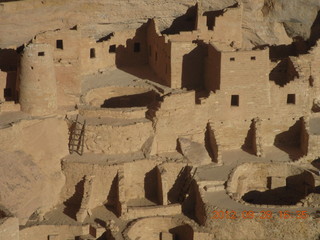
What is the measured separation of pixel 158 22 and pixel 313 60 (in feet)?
21.5

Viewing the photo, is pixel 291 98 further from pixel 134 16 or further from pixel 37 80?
pixel 37 80

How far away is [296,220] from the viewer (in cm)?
2920

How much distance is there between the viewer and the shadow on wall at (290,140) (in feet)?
110

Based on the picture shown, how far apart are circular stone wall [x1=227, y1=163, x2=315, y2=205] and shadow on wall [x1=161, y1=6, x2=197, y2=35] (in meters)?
6.74

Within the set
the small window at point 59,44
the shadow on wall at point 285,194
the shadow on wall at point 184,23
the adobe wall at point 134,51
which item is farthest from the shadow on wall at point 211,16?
the shadow on wall at point 285,194

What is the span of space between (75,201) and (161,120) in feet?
14.6

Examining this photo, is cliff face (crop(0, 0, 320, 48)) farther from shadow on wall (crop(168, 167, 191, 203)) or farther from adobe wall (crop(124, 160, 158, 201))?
shadow on wall (crop(168, 167, 191, 203))

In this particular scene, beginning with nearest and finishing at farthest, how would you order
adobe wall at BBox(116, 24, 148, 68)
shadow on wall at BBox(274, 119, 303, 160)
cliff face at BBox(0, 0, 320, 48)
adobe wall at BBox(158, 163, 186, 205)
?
adobe wall at BBox(158, 163, 186, 205) < cliff face at BBox(0, 0, 320, 48) < shadow on wall at BBox(274, 119, 303, 160) < adobe wall at BBox(116, 24, 148, 68)

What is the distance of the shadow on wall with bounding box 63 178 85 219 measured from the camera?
31.0 metres

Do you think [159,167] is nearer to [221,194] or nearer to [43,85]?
[221,194]

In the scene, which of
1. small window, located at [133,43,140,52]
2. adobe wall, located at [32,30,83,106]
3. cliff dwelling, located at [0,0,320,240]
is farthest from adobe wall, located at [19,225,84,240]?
small window, located at [133,43,140,52]

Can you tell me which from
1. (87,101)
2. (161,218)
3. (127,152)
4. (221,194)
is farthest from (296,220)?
(87,101)

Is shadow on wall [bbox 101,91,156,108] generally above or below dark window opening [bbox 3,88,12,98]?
below

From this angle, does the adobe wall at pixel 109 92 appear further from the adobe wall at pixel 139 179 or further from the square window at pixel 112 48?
the adobe wall at pixel 139 179
